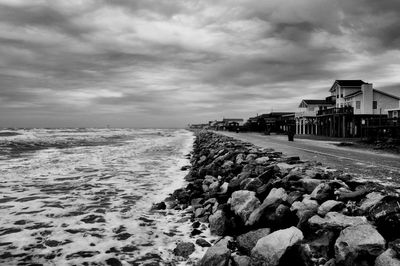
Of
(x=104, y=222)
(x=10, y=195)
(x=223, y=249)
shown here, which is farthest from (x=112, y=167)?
(x=223, y=249)

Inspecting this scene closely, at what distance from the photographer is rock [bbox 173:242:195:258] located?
5.04 meters

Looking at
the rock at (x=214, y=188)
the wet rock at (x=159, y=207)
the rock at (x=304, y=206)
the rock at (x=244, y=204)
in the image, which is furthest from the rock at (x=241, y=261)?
the rock at (x=214, y=188)

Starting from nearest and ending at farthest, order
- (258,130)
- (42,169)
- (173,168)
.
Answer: (42,169)
(173,168)
(258,130)

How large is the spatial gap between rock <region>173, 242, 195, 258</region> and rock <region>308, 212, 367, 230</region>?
2063 mm

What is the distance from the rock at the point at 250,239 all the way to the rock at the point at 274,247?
0.57 m

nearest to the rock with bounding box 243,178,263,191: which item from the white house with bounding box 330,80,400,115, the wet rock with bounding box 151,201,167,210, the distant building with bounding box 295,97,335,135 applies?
the wet rock with bounding box 151,201,167,210

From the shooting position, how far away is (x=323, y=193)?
530 cm

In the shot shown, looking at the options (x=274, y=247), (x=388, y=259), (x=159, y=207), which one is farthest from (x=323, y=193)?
(x=159, y=207)

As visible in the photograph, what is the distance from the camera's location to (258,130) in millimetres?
68625

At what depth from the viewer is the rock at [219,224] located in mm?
5770

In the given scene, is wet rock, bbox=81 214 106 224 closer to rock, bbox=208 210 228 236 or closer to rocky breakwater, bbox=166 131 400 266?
rocky breakwater, bbox=166 131 400 266

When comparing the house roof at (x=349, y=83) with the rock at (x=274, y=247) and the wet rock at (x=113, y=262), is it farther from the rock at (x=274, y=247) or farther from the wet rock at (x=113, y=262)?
the wet rock at (x=113, y=262)

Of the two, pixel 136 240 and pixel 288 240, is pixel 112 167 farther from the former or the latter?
pixel 288 240

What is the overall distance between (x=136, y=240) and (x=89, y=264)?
1.11 metres
